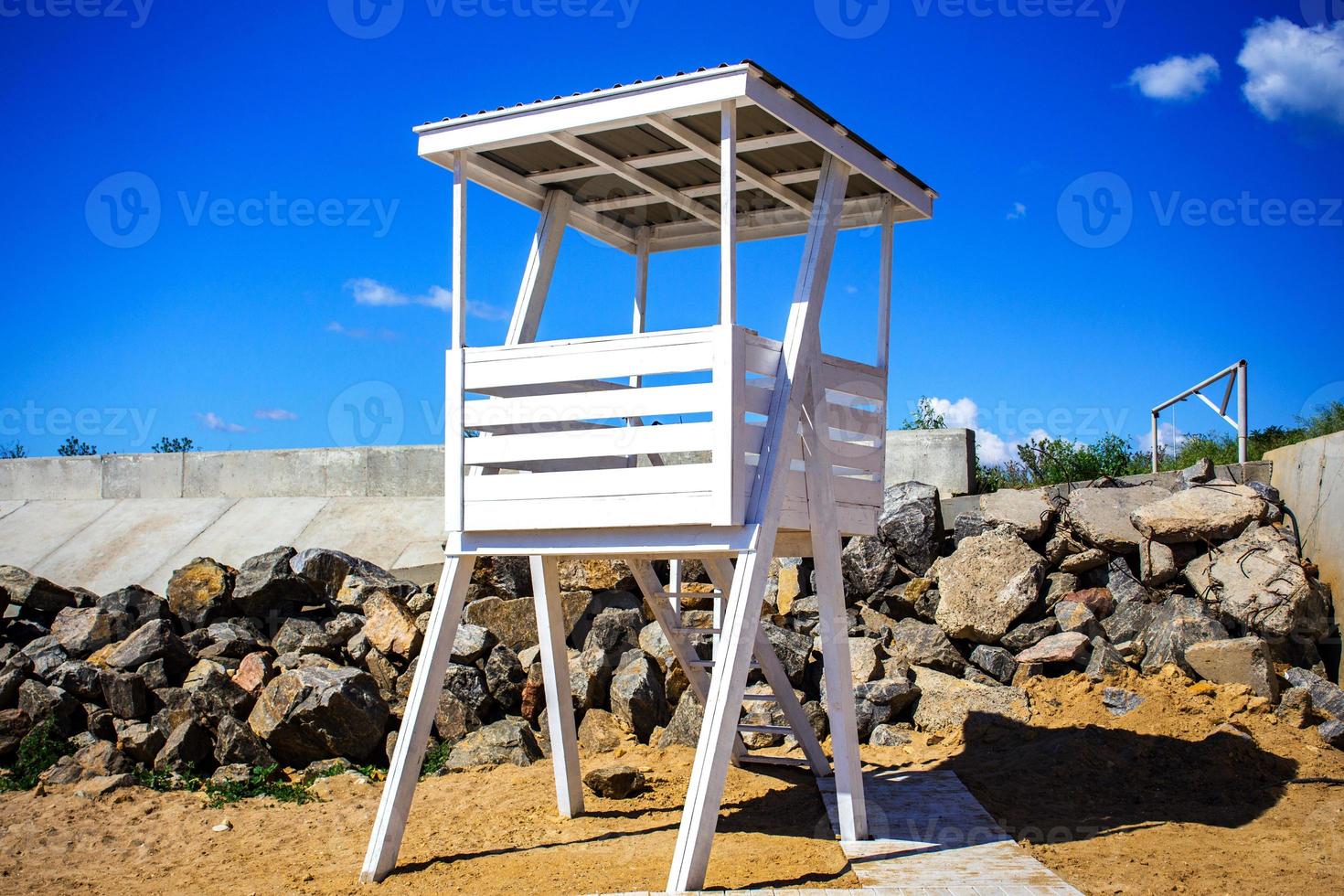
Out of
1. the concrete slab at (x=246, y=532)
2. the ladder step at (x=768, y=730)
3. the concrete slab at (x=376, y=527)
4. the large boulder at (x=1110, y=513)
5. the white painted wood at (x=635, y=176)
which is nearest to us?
the white painted wood at (x=635, y=176)

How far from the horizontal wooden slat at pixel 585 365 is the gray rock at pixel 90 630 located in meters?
6.83

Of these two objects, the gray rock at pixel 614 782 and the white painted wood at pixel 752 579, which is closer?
the white painted wood at pixel 752 579

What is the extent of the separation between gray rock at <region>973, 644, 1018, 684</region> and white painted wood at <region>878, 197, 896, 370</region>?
368 cm

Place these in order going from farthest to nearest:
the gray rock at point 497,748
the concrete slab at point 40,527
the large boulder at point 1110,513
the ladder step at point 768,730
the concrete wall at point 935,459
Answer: the concrete slab at point 40,527, the concrete wall at point 935,459, the large boulder at point 1110,513, the gray rock at point 497,748, the ladder step at point 768,730

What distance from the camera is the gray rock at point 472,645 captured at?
11672 mm

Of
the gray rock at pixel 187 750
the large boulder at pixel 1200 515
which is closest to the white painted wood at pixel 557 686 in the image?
the gray rock at pixel 187 750

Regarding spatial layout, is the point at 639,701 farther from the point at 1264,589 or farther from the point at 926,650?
the point at 1264,589

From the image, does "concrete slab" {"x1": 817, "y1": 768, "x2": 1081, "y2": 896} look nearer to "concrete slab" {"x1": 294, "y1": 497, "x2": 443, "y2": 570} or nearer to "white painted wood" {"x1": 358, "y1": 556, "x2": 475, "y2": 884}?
"white painted wood" {"x1": 358, "y1": 556, "x2": 475, "y2": 884}

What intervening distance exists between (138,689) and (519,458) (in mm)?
5620

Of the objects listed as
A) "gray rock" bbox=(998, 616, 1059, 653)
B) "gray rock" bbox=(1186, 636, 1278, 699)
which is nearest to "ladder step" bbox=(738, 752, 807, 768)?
"gray rock" bbox=(998, 616, 1059, 653)

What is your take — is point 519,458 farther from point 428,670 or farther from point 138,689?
point 138,689

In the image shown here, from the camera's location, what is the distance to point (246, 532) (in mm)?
17188

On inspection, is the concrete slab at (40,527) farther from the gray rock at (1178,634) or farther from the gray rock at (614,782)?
the gray rock at (1178,634)

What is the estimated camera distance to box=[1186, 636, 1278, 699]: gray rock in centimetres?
1017
